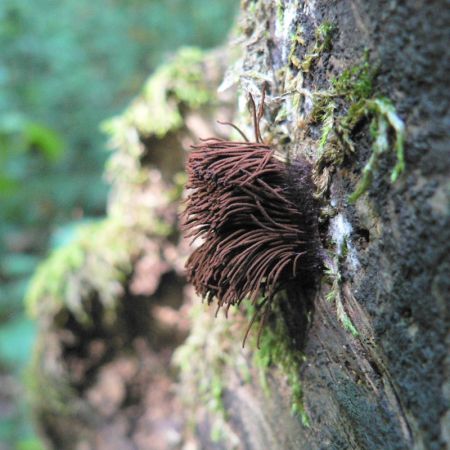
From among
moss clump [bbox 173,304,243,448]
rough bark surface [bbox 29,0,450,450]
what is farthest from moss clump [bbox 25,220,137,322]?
rough bark surface [bbox 29,0,450,450]

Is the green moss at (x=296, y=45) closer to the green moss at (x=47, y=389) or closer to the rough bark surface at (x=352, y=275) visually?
the rough bark surface at (x=352, y=275)

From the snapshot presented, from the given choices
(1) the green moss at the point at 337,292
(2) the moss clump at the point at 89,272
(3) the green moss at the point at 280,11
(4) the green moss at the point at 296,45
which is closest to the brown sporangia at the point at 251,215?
(1) the green moss at the point at 337,292

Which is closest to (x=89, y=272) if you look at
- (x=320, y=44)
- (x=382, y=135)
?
(x=320, y=44)

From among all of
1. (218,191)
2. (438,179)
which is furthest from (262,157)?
(438,179)

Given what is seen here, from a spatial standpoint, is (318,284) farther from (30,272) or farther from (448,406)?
(30,272)

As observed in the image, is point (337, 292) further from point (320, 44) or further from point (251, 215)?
point (320, 44)
